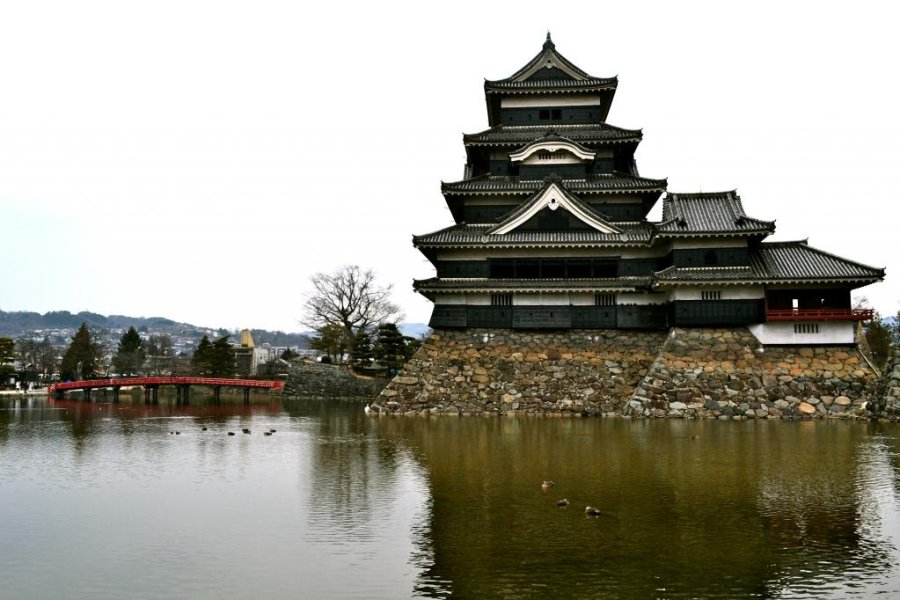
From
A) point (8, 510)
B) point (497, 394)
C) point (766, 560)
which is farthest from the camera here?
point (497, 394)

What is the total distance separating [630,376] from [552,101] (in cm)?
1503

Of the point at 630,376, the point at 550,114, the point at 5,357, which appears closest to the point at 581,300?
the point at 630,376

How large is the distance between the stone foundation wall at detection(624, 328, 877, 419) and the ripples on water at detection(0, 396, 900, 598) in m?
6.30

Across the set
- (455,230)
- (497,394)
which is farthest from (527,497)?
(455,230)

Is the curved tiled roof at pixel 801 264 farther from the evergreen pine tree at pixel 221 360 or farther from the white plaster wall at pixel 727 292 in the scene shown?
the evergreen pine tree at pixel 221 360

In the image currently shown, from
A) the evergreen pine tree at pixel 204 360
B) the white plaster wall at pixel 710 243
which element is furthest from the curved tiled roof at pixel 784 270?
the evergreen pine tree at pixel 204 360

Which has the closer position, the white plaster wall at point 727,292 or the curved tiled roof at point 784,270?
the curved tiled roof at point 784,270

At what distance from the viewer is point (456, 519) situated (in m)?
10.3

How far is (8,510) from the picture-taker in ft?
37.1

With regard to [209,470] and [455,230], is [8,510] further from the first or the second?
[455,230]

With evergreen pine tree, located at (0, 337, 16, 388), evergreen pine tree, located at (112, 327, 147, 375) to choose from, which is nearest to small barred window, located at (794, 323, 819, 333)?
evergreen pine tree, located at (0, 337, 16, 388)

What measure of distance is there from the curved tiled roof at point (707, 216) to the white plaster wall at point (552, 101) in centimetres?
774

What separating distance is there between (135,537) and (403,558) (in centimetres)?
394

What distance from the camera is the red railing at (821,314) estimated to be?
27.0 meters
